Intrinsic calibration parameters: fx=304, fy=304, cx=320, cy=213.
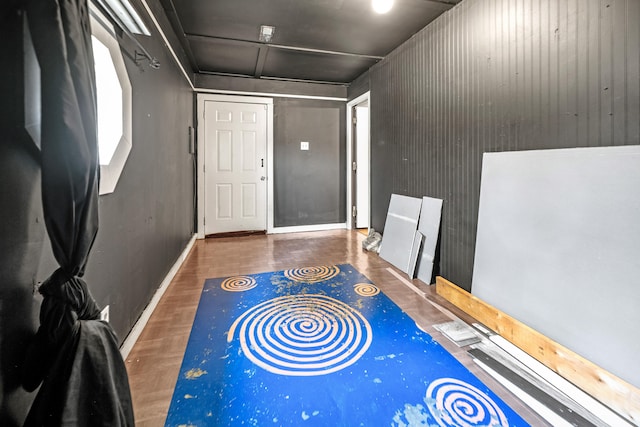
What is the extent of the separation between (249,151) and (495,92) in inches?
137

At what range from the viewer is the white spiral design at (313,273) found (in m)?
2.86

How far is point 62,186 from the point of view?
0.84m

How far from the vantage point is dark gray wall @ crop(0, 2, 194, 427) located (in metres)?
0.83

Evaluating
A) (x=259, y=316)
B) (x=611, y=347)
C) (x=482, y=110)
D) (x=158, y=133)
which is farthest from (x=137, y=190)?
(x=611, y=347)

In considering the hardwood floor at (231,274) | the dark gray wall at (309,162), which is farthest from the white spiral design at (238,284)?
the dark gray wall at (309,162)

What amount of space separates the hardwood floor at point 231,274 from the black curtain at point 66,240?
0.56 metres

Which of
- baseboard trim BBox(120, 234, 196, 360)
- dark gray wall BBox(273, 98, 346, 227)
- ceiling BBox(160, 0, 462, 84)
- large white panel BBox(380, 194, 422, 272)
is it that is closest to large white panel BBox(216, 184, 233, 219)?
dark gray wall BBox(273, 98, 346, 227)

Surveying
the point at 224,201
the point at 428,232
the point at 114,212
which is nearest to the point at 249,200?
the point at 224,201

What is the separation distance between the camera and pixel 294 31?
304 cm

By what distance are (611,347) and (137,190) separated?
2.69 meters

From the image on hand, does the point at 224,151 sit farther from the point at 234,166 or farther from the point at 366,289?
the point at 366,289

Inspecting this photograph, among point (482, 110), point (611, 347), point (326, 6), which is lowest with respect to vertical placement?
point (611, 347)

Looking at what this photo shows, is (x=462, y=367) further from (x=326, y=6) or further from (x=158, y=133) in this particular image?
(x=326, y=6)

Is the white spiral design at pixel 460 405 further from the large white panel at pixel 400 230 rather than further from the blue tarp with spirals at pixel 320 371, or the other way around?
the large white panel at pixel 400 230
